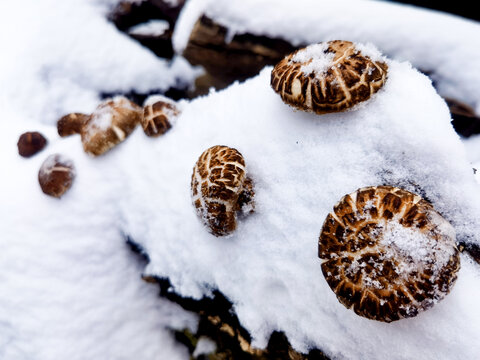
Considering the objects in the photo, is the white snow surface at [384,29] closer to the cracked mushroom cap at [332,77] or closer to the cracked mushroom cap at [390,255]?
A: the cracked mushroom cap at [332,77]

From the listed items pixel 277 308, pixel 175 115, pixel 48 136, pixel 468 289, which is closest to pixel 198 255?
pixel 277 308

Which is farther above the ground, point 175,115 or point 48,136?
point 175,115

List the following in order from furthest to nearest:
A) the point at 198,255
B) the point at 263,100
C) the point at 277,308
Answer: the point at 198,255 → the point at 263,100 → the point at 277,308

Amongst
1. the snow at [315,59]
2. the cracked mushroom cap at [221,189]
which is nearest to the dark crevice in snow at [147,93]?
the cracked mushroom cap at [221,189]

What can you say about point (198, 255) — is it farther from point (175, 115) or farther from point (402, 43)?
point (402, 43)

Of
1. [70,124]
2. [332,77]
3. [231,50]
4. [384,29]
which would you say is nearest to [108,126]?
[70,124]
